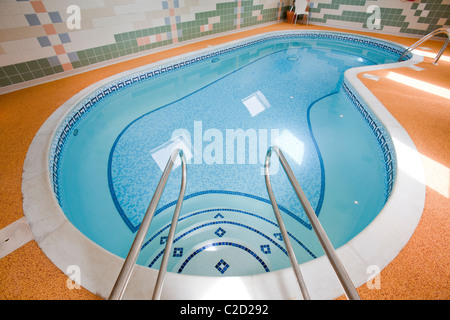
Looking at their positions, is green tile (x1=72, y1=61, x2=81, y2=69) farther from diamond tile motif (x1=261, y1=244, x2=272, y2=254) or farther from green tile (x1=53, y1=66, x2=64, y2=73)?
diamond tile motif (x1=261, y1=244, x2=272, y2=254)

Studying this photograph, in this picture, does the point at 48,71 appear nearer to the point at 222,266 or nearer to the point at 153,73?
the point at 153,73

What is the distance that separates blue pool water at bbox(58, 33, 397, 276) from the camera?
181cm

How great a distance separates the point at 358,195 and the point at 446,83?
2787 mm

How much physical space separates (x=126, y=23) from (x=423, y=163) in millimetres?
5057

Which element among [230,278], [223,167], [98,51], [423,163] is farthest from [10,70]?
[423,163]

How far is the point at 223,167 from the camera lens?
2531 mm

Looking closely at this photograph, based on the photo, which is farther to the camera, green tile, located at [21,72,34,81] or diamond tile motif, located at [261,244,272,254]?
green tile, located at [21,72,34,81]

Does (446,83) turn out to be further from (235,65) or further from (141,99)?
(141,99)

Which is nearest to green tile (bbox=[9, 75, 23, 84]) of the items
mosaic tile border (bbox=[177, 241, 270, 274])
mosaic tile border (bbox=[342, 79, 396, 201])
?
mosaic tile border (bbox=[177, 241, 270, 274])

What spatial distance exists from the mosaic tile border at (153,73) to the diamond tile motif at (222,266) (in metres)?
1.47

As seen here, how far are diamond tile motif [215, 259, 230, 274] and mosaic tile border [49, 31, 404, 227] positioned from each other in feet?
4.81

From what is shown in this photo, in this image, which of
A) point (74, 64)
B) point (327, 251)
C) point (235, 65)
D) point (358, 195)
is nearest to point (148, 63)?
point (74, 64)

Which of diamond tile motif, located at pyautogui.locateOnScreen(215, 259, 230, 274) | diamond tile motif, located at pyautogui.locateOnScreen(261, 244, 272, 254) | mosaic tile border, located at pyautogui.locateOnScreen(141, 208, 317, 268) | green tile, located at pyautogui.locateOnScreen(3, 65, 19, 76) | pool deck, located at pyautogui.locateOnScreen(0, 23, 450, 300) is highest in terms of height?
green tile, located at pyautogui.locateOnScreen(3, 65, 19, 76)
